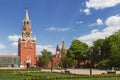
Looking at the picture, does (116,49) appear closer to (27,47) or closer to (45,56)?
(45,56)

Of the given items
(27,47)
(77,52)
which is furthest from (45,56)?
(77,52)

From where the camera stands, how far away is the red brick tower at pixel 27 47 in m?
111

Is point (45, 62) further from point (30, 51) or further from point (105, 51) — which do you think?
point (105, 51)

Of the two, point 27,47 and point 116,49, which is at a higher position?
point 27,47

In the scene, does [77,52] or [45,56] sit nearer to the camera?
[77,52]

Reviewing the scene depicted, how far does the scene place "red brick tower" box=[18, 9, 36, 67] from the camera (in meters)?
111

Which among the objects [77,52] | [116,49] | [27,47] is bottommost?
[116,49]

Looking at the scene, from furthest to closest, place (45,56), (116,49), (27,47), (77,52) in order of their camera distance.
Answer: (27,47) < (45,56) < (77,52) < (116,49)

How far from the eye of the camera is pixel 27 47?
11300 cm

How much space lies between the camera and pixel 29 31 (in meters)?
114

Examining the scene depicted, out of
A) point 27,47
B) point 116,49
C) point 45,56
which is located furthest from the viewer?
point 27,47

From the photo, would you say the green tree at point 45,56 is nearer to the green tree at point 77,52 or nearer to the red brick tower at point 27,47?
the red brick tower at point 27,47

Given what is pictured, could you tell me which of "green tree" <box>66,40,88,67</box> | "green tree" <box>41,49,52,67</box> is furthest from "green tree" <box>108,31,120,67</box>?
"green tree" <box>41,49,52,67</box>

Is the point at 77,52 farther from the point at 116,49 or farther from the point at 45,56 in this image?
the point at 116,49
